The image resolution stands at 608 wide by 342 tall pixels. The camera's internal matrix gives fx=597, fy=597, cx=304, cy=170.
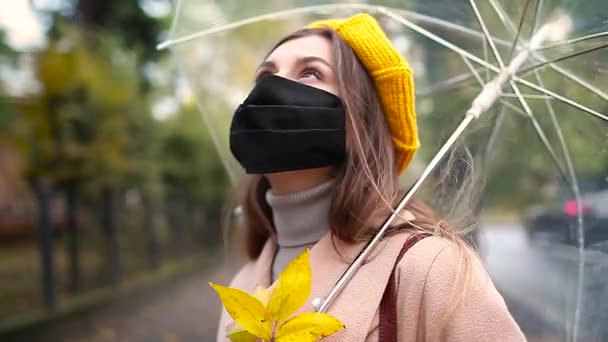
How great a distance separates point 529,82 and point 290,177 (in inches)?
31.6

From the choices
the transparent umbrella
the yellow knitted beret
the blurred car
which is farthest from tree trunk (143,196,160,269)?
the yellow knitted beret

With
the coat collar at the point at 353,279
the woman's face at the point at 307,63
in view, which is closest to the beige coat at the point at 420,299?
the coat collar at the point at 353,279

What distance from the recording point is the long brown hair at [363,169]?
1.58 meters

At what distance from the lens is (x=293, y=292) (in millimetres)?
1348

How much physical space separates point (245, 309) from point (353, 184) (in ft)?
1.51

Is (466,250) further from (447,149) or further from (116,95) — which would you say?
(116,95)

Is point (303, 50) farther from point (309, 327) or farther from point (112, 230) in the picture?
point (112, 230)

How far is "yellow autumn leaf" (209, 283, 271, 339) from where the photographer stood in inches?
52.3

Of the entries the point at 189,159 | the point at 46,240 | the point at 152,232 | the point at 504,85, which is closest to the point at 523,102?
the point at 504,85

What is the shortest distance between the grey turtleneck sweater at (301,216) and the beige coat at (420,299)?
0.21 meters

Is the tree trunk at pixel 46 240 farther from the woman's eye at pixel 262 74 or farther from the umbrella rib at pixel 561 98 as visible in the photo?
the umbrella rib at pixel 561 98

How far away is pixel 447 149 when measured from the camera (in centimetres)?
155

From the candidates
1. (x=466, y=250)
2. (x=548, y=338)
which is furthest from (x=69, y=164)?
(x=466, y=250)

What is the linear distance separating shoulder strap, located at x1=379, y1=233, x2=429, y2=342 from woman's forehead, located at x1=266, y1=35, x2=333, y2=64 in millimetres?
617
